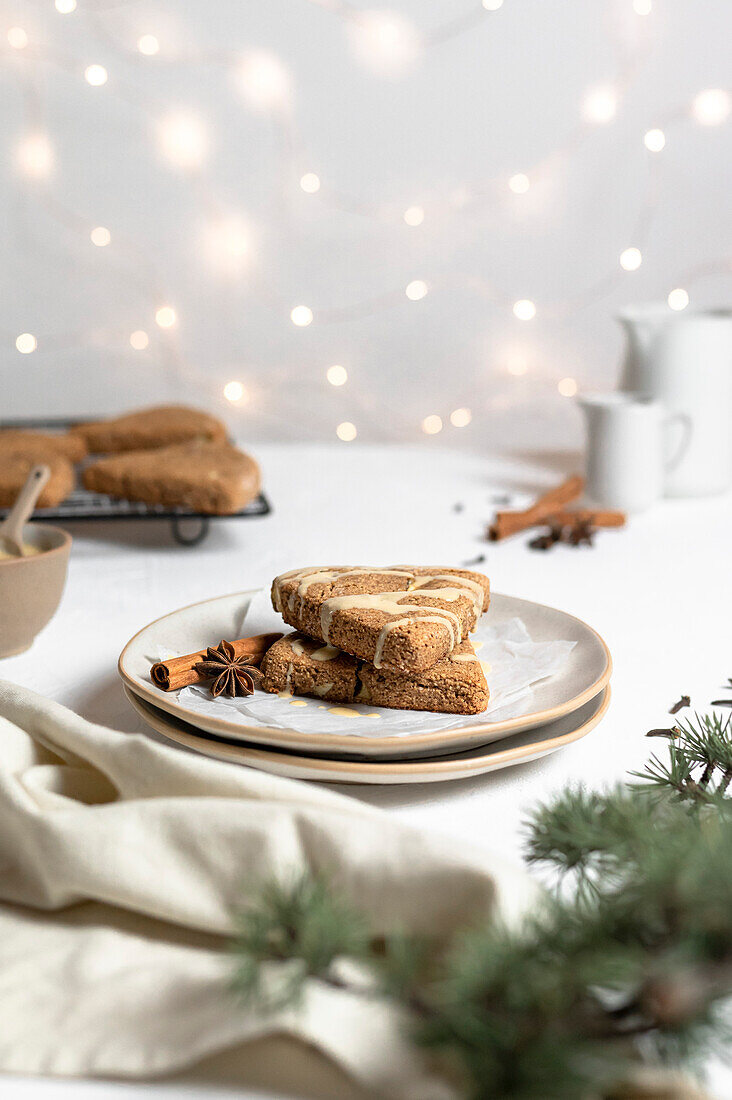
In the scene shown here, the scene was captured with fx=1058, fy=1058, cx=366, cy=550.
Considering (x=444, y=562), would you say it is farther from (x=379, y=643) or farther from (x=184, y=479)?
(x=379, y=643)

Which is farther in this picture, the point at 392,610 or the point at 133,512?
the point at 133,512

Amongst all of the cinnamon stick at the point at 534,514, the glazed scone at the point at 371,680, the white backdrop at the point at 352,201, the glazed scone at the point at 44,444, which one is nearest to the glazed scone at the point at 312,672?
the glazed scone at the point at 371,680

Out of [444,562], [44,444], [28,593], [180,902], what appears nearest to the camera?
[180,902]

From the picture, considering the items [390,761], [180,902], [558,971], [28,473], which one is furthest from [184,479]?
[558,971]

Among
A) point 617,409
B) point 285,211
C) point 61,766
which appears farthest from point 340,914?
point 285,211

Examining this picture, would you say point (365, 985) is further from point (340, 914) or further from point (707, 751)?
point (707, 751)

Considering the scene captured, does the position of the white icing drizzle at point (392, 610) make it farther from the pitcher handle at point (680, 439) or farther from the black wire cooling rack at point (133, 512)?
the pitcher handle at point (680, 439)

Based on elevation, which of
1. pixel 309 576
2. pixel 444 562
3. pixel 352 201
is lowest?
pixel 444 562
